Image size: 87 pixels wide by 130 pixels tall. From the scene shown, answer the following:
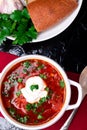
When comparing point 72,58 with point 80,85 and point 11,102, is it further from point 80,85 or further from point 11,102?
point 11,102

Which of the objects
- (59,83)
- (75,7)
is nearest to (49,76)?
(59,83)

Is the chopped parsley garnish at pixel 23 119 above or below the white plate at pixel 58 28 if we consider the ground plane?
below

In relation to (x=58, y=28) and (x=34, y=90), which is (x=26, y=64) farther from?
(x=58, y=28)

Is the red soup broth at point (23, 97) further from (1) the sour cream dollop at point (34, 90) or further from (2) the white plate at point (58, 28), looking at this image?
(2) the white plate at point (58, 28)

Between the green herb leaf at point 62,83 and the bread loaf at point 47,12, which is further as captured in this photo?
the bread loaf at point 47,12

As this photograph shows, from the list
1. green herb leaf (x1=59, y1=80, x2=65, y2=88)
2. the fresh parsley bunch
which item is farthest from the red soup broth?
the fresh parsley bunch

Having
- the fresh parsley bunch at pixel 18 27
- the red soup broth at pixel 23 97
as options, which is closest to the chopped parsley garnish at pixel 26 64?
the red soup broth at pixel 23 97

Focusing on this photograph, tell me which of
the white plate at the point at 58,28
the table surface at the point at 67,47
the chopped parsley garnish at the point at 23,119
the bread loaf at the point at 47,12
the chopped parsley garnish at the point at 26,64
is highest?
the bread loaf at the point at 47,12
